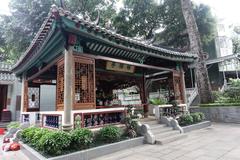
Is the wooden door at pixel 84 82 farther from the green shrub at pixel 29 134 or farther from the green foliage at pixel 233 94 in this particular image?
the green foliage at pixel 233 94

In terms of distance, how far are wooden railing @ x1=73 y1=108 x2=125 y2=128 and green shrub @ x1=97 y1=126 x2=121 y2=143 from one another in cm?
35

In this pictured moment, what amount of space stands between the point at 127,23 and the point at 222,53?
11266mm

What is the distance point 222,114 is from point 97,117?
788 centimetres

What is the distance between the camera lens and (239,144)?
559 centimetres

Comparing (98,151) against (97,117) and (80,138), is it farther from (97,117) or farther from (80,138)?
(97,117)

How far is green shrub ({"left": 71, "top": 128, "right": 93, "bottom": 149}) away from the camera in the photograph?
4.76 meters

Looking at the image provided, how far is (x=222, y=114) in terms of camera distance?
409 inches

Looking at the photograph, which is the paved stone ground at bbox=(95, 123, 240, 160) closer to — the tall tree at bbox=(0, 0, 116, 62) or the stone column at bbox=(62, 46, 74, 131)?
the stone column at bbox=(62, 46, 74, 131)

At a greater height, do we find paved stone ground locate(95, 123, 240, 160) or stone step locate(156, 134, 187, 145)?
stone step locate(156, 134, 187, 145)

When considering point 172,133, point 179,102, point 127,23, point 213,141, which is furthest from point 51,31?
point 127,23

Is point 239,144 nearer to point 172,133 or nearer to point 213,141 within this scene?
point 213,141

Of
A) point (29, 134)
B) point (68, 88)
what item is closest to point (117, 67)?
point (68, 88)

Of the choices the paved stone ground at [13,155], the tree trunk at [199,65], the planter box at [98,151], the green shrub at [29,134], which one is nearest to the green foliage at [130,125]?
the planter box at [98,151]

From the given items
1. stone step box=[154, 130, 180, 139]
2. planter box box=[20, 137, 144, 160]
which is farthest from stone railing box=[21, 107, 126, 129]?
stone step box=[154, 130, 180, 139]
